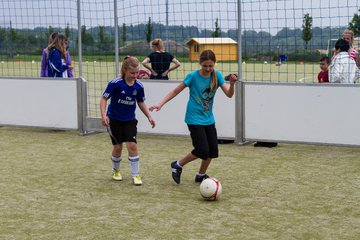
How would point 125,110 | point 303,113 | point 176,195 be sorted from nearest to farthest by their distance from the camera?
1. point 176,195
2. point 125,110
3. point 303,113

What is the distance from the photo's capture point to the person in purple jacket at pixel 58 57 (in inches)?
500

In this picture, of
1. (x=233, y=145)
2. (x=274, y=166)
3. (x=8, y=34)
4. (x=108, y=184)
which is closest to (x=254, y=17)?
(x=233, y=145)

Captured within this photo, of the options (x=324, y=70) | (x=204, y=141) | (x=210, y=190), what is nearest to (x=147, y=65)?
(x=324, y=70)

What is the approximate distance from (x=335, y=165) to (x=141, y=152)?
3.01 m

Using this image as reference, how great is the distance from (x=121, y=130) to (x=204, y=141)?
110 cm

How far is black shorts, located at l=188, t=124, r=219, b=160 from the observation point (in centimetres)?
793

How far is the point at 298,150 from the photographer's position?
1044 cm

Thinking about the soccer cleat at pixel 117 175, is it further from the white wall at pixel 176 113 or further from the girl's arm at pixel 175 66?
the girl's arm at pixel 175 66

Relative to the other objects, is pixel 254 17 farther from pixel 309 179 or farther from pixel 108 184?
pixel 108 184

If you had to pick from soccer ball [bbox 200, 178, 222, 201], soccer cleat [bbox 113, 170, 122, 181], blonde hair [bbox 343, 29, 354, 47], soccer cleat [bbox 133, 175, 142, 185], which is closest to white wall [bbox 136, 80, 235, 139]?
blonde hair [bbox 343, 29, 354, 47]

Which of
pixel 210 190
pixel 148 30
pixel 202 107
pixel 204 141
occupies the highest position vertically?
pixel 148 30

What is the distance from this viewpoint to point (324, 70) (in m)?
11.8

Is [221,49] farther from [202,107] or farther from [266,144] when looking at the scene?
[202,107]

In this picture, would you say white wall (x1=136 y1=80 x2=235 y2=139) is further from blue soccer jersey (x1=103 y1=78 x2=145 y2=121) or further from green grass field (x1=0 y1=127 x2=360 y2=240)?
blue soccer jersey (x1=103 y1=78 x2=145 y2=121)
